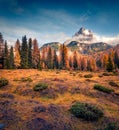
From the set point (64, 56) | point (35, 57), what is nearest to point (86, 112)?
point (35, 57)

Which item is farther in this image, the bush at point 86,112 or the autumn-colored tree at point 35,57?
the autumn-colored tree at point 35,57

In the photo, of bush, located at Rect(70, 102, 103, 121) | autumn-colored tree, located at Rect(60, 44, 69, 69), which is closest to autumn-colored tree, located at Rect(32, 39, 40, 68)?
autumn-colored tree, located at Rect(60, 44, 69, 69)

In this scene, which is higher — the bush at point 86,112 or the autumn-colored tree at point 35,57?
the autumn-colored tree at point 35,57

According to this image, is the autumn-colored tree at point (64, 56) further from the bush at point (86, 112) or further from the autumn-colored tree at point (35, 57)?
the bush at point (86, 112)

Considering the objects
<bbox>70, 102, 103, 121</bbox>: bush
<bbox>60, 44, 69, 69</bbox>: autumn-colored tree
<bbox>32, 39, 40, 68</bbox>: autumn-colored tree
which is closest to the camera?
<bbox>70, 102, 103, 121</bbox>: bush

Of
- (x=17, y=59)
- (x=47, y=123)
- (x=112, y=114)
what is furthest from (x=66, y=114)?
(x=17, y=59)

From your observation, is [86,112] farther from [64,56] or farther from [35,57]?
[64,56]

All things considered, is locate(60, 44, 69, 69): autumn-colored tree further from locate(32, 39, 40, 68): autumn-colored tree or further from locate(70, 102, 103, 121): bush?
locate(70, 102, 103, 121): bush

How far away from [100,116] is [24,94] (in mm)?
8784

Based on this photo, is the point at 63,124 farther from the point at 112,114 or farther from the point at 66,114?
the point at 112,114

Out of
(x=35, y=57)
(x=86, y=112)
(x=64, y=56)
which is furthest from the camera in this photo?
(x=64, y=56)

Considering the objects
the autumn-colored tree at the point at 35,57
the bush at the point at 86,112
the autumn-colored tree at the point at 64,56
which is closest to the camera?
the bush at the point at 86,112

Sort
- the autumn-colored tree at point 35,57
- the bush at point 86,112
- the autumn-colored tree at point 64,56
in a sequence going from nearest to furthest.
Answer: the bush at point 86,112 < the autumn-colored tree at point 35,57 < the autumn-colored tree at point 64,56

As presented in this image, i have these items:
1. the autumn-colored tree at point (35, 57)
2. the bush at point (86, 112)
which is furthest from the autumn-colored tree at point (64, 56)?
the bush at point (86, 112)
